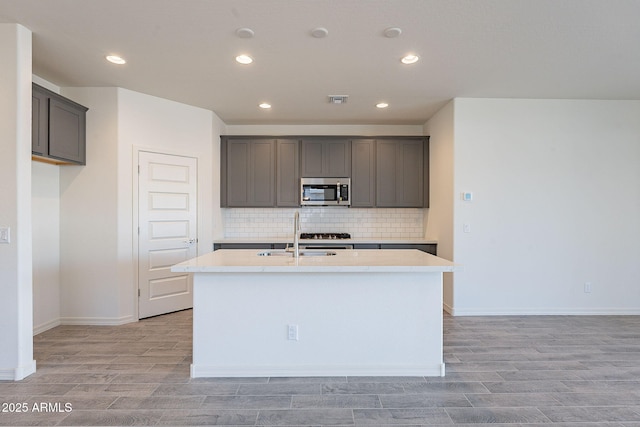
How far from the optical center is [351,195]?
511 cm

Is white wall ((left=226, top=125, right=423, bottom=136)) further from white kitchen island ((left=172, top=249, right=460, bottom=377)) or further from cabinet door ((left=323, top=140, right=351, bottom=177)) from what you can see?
white kitchen island ((left=172, top=249, right=460, bottom=377))

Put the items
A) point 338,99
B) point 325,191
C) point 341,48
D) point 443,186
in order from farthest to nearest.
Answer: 1. point 325,191
2. point 443,186
3. point 338,99
4. point 341,48

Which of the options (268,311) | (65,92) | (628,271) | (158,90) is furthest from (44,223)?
(628,271)

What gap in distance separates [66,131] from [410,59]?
355 centimetres

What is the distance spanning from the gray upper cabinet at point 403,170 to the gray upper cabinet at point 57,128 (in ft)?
12.6

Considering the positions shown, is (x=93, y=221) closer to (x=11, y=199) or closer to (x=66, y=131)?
(x=66, y=131)

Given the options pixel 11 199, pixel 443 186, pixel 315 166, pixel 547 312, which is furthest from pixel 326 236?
pixel 11 199

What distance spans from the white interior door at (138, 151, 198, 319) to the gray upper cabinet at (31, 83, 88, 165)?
626mm

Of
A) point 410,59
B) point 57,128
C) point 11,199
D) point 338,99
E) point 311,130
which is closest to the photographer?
point 11,199

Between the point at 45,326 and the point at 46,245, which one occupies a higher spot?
the point at 46,245

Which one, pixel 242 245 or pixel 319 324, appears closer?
pixel 319 324

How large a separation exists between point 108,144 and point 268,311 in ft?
9.25

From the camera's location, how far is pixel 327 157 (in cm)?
510

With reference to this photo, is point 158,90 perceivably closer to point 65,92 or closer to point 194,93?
point 194,93
